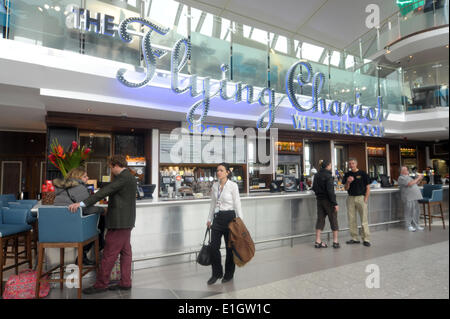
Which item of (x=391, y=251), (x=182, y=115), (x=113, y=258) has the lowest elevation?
(x=391, y=251)

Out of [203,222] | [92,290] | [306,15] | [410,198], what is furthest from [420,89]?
[92,290]

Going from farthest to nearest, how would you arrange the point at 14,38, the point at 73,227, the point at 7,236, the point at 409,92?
the point at 409,92, the point at 14,38, the point at 7,236, the point at 73,227

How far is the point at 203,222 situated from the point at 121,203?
5.22 feet

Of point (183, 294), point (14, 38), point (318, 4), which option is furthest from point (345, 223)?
point (318, 4)

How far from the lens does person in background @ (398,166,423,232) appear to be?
20.0 feet

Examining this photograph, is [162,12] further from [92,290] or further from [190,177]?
[92,290]

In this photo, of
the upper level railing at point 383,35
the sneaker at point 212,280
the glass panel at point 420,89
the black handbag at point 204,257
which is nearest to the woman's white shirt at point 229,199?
the black handbag at point 204,257

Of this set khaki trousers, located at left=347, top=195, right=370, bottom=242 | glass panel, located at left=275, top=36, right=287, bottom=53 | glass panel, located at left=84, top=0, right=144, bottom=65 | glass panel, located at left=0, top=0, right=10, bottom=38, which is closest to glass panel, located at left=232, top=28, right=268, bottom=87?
glass panel, located at left=275, top=36, right=287, bottom=53

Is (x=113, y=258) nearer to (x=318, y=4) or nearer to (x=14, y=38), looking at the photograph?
(x=14, y=38)

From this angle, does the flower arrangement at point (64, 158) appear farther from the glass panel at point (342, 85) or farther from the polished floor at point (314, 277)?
the glass panel at point (342, 85)

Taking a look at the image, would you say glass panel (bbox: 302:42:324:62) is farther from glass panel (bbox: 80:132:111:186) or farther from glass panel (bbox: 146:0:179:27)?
glass panel (bbox: 80:132:111:186)

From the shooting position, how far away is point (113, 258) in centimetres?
294

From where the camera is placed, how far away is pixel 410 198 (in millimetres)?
6102

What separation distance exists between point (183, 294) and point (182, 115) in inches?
161
